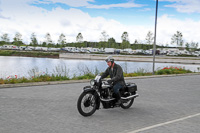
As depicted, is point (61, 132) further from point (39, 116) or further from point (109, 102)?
point (109, 102)

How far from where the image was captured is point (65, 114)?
6.86 metres

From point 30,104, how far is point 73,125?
2661 mm

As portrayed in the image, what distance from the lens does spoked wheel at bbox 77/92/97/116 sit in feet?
21.8

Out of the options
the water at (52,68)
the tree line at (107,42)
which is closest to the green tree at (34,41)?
the tree line at (107,42)

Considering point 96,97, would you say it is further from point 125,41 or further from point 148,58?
point 125,41

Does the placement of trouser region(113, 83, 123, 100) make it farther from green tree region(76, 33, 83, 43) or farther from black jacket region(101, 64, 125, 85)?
green tree region(76, 33, 83, 43)

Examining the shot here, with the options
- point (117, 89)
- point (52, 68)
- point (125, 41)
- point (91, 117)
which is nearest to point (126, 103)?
point (117, 89)

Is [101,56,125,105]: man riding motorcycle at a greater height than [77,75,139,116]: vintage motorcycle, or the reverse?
[101,56,125,105]: man riding motorcycle

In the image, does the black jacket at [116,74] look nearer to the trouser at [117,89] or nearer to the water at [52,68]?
the trouser at [117,89]

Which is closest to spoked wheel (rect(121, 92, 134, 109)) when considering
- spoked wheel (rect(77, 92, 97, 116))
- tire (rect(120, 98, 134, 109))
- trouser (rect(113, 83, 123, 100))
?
tire (rect(120, 98, 134, 109))

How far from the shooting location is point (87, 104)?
266 inches

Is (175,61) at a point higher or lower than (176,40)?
lower

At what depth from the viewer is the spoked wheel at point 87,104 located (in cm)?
664

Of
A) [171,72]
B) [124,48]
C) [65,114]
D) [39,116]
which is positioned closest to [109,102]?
[65,114]
